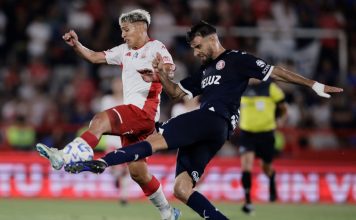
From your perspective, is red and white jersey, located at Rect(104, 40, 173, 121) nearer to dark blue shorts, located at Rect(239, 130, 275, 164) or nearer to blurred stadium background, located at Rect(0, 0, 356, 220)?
dark blue shorts, located at Rect(239, 130, 275, 164)

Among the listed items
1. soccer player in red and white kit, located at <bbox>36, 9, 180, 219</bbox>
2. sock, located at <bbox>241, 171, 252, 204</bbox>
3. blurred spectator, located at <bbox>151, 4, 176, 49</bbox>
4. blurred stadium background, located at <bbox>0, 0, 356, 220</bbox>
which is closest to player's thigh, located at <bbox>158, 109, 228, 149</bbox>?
soccer player in red and white kit, located at <bbox>36, 9, 180, 219</bbox>

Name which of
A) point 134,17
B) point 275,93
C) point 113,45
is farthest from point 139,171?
point 113,45

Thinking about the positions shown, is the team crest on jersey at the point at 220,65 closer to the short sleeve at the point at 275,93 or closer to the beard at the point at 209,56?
the beard at the point at 209,56

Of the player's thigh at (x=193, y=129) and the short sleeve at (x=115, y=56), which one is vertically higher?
the short sleeve at (x=115, y=56)

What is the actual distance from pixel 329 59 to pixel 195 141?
1149 cm

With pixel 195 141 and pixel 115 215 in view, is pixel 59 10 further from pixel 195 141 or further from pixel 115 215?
pixel 195 141

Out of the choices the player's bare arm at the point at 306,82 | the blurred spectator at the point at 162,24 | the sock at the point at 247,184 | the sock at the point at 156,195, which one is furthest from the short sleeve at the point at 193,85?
the blurred spectator at the point at 162,24

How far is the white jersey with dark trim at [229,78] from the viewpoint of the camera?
9555 mm

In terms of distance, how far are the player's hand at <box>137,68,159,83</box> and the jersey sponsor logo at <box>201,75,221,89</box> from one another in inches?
21.6

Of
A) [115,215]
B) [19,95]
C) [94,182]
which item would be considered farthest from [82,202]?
[19,95]

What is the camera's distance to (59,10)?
20.4 metres

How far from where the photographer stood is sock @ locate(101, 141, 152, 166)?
8.98 metres

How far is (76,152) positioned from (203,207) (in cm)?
150

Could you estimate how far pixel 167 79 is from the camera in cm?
977
